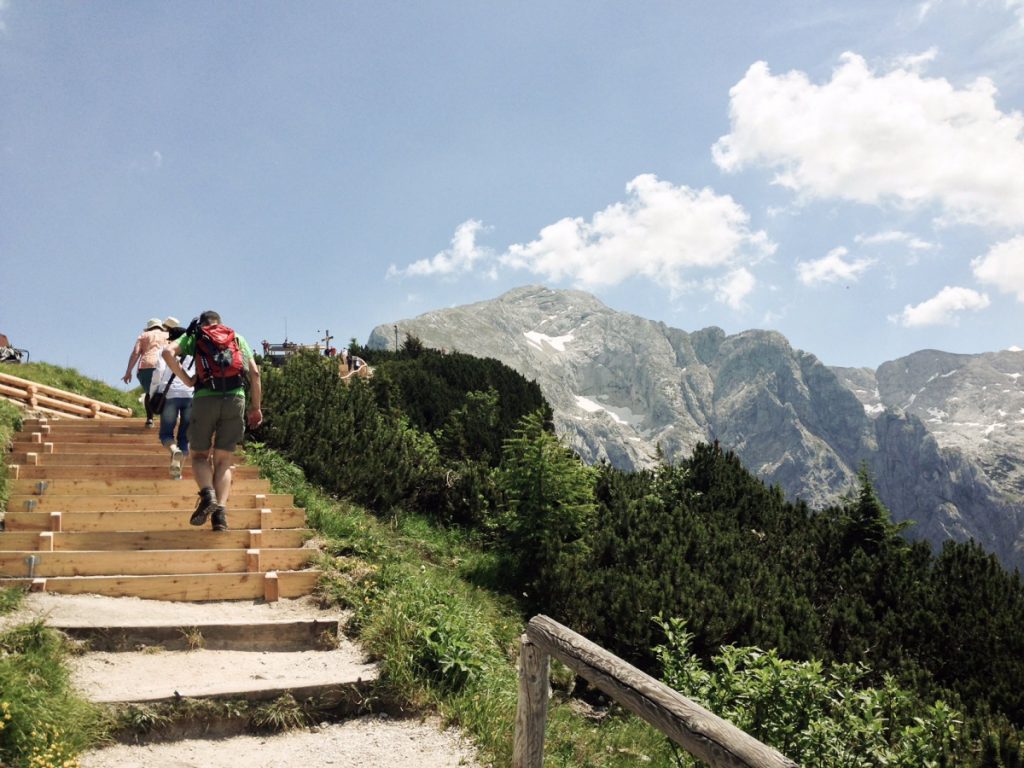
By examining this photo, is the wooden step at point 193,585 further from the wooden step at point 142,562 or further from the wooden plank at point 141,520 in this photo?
the wooden plank at point 141,520

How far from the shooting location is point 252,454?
40.8 feet

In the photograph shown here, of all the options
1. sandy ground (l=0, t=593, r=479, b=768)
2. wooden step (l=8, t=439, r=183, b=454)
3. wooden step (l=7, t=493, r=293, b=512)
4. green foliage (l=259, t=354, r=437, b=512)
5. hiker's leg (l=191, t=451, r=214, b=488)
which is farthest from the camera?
green foliage (l=259, t=354, r=437, b=512)

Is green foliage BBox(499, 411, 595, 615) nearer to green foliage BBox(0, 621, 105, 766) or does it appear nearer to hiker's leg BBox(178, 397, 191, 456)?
hiker's leg BBox(178, 397, 191, 456)

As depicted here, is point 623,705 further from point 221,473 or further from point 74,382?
point 74,382

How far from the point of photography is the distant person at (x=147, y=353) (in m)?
12.2

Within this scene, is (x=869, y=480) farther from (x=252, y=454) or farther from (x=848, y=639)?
(x=252, y=454)

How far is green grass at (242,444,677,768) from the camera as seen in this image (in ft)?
18.4

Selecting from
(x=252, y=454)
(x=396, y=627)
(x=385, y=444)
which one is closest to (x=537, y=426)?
(x=385, y=444)

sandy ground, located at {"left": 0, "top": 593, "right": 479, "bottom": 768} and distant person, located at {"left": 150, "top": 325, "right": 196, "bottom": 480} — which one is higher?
distant person, located at {"left": 150, "top": 325, "right": 196, "bottom": 480}

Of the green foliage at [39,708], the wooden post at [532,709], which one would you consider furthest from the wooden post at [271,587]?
the wooden post at [532,709]

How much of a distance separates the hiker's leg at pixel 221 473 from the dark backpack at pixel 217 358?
2.44ft

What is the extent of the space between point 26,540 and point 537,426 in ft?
24.9

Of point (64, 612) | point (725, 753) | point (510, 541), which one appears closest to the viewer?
point (725, 753)

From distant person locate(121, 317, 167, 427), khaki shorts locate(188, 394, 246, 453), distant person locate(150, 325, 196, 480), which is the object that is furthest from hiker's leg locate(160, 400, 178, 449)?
khaki shorts locate(188, 394, 246, 453)
